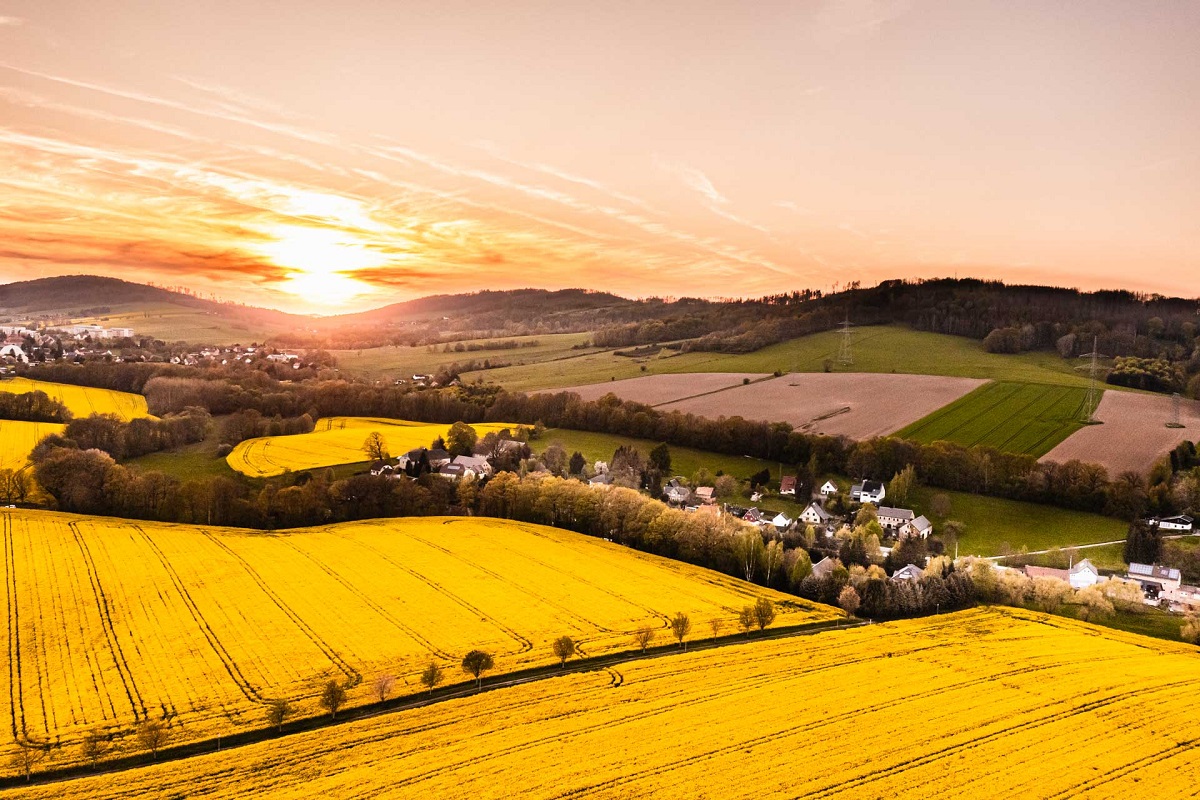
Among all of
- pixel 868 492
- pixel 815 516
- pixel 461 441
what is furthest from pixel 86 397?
pixel 868 492

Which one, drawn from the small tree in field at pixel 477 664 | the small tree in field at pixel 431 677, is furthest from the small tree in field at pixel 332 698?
the small tree in field at pixel 477 664

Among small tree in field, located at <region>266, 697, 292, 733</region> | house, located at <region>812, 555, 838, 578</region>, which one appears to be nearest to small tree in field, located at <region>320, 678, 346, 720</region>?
small tree in field, located at <region>266, 697, 292, 733</region>

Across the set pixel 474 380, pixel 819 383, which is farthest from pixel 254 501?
pixel 819 383


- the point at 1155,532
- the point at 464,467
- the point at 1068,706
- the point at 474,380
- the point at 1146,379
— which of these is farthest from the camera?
the point at 474,380

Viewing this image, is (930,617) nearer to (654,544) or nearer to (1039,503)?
(654,544)

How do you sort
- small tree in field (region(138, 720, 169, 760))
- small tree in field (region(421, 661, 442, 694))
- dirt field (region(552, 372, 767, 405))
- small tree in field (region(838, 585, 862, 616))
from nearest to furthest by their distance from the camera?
small tree in field (region(138, 720, 169, 760))
small tree in field (region(421, 661, 442, 694))
small tree in field (region(838, 585, 862, 616))
dirt field (region(552, 372, 767, 405))

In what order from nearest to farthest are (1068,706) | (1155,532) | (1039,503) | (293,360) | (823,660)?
1. (1068,706)
2. (823,660)
3. (1155,532)
4. (1039,503)
5. (293,360)

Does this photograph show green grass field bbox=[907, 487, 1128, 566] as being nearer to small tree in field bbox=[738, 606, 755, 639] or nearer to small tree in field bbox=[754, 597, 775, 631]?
small tree in field bbox=[754, 597, 775, 631]
